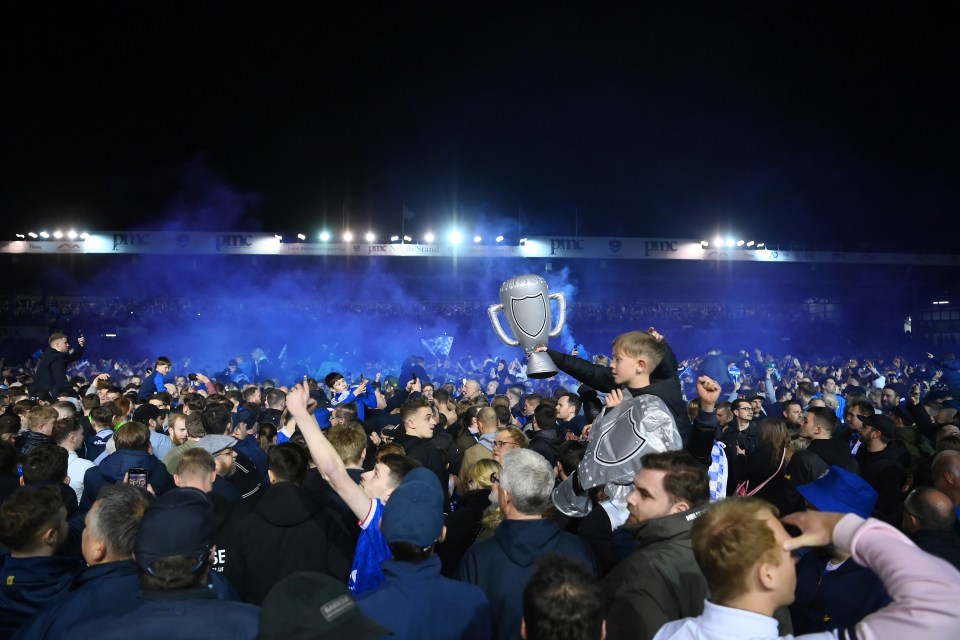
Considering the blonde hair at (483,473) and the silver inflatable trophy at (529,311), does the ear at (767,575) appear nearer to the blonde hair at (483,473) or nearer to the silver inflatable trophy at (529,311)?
the blonde hair at (483,473)

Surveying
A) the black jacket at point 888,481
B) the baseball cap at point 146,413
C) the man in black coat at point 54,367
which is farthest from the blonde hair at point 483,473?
the man in black coat at point 54,367

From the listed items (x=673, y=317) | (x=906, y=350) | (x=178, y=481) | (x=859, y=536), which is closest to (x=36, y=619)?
(x=178, y=481)

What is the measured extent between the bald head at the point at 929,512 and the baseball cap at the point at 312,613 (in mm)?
3377

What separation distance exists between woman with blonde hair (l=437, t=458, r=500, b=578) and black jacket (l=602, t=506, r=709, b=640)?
131 cm

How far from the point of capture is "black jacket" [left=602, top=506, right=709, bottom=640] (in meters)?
2.68

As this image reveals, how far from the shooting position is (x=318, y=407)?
8562 mm

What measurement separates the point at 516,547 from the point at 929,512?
8.11 ft

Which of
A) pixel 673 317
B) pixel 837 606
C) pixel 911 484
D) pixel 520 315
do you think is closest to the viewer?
pixel 837 606

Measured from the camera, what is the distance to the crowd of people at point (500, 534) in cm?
200

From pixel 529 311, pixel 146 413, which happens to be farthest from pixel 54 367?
pixel 529 311

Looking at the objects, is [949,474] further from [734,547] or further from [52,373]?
[52,373]

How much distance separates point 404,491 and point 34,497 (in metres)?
1.95

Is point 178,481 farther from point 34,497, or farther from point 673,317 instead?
point 673,317

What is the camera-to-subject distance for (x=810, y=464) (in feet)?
19.0
